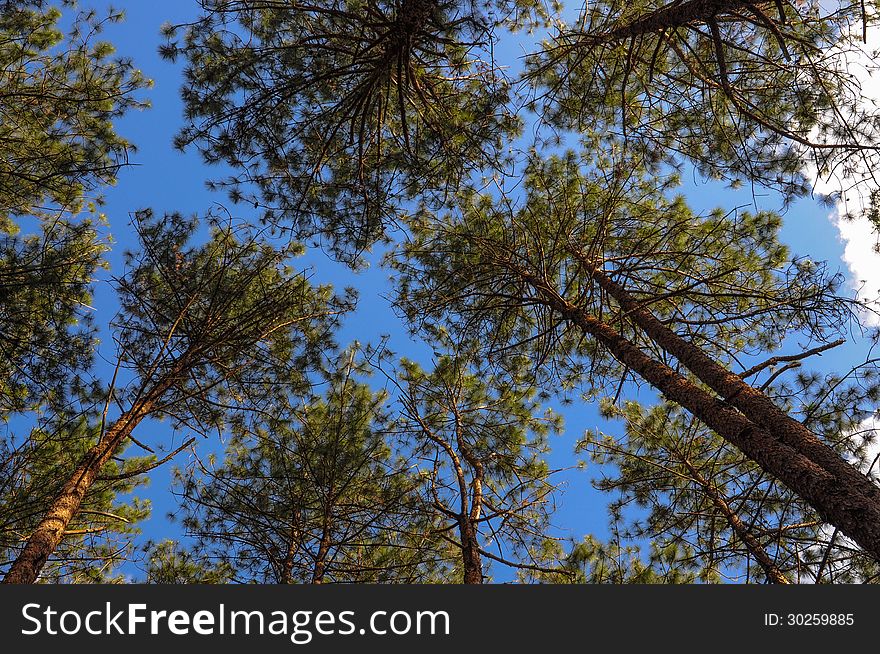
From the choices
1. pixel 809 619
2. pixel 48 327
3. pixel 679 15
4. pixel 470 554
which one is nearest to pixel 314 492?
pixel 470 554

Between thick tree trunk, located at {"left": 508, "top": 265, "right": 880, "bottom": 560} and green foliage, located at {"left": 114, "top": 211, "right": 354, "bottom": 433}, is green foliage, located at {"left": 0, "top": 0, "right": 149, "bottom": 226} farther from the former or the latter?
thick tree trunk, located at {"left": 508, "top": 265, "right": 880, "bottom": 560}

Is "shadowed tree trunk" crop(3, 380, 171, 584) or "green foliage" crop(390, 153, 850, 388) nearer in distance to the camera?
"shadowed tree trunk" crop(3, 380, 171, 584)

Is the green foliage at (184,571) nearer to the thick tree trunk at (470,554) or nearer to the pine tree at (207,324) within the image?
the pine tree at (207,324)

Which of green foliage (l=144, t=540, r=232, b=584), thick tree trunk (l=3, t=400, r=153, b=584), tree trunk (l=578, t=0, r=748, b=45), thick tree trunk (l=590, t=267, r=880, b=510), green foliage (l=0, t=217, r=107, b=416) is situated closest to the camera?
thick tree trunk (l=590, t=267, r=880, b=510)

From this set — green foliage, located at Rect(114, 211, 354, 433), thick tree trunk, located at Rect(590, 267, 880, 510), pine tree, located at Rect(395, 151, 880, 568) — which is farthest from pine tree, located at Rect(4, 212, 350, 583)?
thick tree trunk, located at Rect(590, 267, 880, 510)

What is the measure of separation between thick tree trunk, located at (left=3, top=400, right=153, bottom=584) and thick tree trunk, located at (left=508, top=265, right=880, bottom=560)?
15.3 ft

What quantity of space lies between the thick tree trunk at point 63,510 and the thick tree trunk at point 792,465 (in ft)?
15.3

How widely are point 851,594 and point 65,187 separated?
813 cm

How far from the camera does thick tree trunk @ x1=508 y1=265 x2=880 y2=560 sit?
8.54 ft

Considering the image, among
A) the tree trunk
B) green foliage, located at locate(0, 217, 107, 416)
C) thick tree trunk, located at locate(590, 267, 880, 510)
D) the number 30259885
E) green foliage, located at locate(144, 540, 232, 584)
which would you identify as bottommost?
the number 30259885

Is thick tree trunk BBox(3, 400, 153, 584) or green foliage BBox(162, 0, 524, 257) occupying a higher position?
green foliage BBox(162, 0, 524, 257)

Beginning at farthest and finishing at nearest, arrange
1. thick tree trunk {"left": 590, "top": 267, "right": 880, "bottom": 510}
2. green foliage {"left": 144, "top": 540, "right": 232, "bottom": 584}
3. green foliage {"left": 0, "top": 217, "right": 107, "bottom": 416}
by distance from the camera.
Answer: green foliage {"left": 144, "top": 540, "right": 232, "bottom": 584}
green foliage {"left": 0, "top": 217, "right": 107, "bottom": 416}
thick tree trunk {"left": 590, "top": 267, "right": 880, "bottom": 510}

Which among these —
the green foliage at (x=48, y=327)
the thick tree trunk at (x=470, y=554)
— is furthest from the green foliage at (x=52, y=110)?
the thick tree trunk at (x=470, y=554)

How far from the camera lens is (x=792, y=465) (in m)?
3.04
